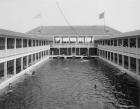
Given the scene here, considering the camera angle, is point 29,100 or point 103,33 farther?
point 103,33

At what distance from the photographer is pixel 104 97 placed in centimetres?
1794

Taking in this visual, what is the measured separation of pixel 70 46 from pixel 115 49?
Answer: 2515cm

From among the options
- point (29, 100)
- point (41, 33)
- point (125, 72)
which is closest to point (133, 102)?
point (29, 100)

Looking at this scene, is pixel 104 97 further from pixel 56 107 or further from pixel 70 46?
pixel 70 46

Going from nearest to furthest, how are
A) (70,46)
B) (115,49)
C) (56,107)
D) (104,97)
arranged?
1. (56,107)
2. (104,97)
3. (115,49)
4. (70,46)

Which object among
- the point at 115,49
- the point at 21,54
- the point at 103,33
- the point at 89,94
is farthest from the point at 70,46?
the point at 89,94

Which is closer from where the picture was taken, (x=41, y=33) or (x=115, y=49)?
(x=115, y=49)

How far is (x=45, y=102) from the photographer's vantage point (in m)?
16.3

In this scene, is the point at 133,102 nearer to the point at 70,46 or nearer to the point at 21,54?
the point at 21,54

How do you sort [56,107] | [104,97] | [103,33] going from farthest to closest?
[103,33] < [104,97] < [56,107]

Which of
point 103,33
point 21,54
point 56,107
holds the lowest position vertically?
point 56,107

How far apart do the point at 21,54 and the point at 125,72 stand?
1893cm

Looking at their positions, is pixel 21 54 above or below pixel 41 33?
below

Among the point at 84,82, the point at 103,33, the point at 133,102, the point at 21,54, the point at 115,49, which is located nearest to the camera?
the point at 133,102
